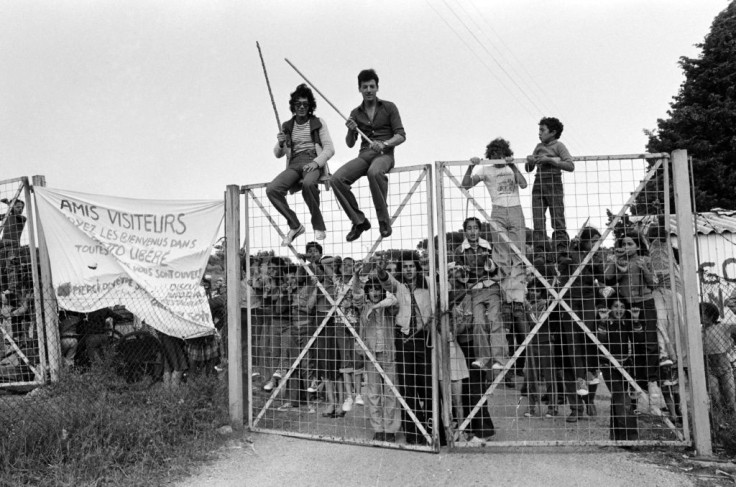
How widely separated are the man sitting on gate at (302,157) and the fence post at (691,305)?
343 centimetres

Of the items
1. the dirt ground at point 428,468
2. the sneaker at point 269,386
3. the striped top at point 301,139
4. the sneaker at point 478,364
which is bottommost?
the dirt ground at point 428,468

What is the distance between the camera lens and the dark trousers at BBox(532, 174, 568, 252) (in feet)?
17.7

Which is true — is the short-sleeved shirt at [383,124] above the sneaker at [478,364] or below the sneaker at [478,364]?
above

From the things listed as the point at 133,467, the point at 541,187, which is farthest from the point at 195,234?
the point at 541,187

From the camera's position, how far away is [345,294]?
5.81 meters

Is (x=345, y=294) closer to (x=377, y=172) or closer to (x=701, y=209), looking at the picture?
(x=377, y=172)

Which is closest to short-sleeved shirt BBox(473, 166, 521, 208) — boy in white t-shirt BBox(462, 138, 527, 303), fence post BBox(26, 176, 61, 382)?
boy in white t-shirt BBox(462, 138, 527, 303)

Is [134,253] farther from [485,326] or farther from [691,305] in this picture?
[691,305]

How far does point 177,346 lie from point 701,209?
16412mm

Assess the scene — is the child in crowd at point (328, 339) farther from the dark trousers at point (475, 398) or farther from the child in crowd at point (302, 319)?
the dark trousers at point (475, 398)

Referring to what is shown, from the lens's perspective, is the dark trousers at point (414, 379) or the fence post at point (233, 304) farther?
the fence post at point (233, 304)

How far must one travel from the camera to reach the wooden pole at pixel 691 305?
517 centimetres

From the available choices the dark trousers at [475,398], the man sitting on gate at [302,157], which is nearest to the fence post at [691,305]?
the dark trousers at [475,398]

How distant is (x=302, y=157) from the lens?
244 inches
